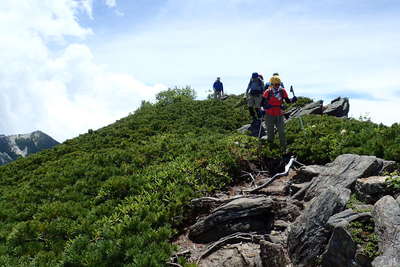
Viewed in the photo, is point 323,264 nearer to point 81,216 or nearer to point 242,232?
point 242,232

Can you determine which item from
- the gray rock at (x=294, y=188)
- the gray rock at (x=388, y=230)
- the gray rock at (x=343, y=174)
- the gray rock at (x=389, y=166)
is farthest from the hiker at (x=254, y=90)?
the gray rock at (x=388, y=230)

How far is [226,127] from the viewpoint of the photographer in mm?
25766

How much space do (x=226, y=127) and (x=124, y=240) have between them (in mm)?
17446

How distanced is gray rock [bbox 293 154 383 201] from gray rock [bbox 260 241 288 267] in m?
3.04

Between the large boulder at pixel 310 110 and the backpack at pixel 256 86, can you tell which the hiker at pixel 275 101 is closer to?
the backpack at pixel 256 86

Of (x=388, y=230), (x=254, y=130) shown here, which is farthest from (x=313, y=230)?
(x=254, y=130)

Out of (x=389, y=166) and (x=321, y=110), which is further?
(x=321, y=110)

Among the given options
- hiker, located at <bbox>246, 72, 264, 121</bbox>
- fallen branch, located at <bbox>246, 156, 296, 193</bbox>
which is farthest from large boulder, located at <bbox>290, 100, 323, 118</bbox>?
fallen branch, located at <bbox>246, 156, 296, 193</bbox>

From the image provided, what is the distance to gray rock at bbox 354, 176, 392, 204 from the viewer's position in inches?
341

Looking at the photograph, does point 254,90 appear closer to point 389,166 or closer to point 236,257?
point 389,166

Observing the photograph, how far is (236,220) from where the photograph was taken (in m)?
9.59

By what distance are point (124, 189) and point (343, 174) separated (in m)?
8.86

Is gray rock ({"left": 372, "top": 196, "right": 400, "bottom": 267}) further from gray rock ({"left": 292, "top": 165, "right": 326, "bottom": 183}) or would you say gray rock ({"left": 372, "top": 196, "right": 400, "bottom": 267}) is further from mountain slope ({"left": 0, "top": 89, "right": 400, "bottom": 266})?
mountain slope ({"left": 0, "top": 89, "right": 400, "bottom": 266})

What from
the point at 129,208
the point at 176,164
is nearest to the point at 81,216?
the point at 129,208
